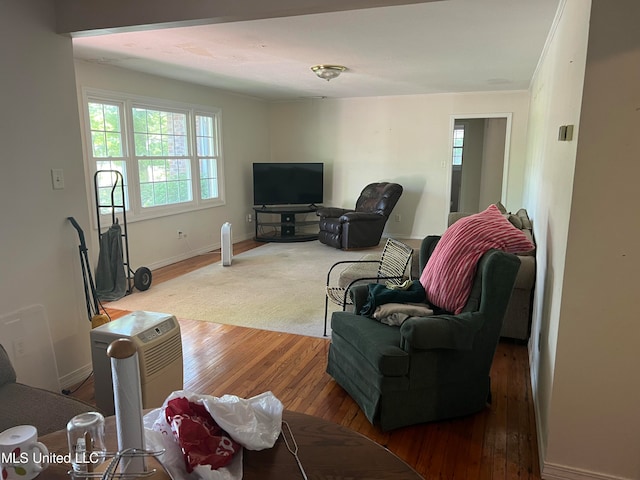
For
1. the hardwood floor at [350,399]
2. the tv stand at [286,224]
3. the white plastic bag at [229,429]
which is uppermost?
the white plastic bag at [229,429]

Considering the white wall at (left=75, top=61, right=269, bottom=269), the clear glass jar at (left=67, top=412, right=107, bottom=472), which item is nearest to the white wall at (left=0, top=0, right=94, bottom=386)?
the clear glass jar at (left=67, top=412, right=107, bottom=472)

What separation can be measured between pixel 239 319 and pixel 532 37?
333 cm

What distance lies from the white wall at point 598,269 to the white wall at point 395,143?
5.07m

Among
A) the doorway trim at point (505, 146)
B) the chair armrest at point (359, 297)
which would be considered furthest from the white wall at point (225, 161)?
the doorway trim at point (505, 146)

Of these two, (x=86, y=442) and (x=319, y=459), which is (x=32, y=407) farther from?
(x=319, y=459)

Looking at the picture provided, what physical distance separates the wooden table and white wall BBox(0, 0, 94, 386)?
158 centimetres

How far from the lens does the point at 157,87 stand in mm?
5516

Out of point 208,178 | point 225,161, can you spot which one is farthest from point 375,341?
point 225,161

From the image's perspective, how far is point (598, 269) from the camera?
1761mm

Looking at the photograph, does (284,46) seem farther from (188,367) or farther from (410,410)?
(410,410)

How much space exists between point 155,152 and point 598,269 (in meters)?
5.13

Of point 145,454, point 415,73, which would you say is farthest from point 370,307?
point 415,73

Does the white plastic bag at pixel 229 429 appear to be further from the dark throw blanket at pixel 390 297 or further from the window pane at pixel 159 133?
the window pane at pixel 159 133

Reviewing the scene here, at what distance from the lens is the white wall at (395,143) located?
6.89m
